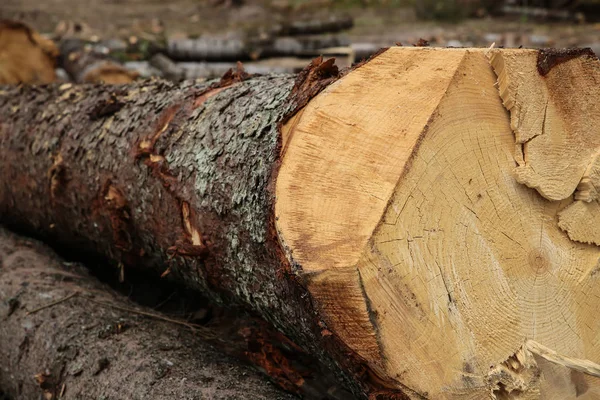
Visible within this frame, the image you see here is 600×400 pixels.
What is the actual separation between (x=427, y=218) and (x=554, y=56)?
0.56 metres

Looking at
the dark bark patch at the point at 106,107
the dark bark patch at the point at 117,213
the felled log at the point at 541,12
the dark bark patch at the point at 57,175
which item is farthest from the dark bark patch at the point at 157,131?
the felled log at the point at 541,12

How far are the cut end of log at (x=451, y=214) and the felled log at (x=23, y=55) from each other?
13.1 feet

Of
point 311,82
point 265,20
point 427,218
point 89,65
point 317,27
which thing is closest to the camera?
point 427,218

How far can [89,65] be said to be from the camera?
227 inches

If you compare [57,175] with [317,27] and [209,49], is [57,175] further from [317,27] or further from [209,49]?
[317,27]

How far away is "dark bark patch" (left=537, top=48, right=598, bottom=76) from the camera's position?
1757 millimetres

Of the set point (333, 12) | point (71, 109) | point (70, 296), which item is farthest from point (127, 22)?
point (70, 296)

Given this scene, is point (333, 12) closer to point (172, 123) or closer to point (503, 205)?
point (172, 123)

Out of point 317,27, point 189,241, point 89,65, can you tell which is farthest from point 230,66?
point 189,241

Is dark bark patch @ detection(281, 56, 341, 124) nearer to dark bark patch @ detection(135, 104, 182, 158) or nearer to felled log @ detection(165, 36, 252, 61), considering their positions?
dark bark patch @ detection(135, 104, 182, 158)

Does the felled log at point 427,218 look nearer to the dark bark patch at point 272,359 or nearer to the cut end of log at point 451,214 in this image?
the cut end of log at point 451,214

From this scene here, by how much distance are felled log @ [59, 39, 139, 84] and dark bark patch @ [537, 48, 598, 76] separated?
→ 373cm

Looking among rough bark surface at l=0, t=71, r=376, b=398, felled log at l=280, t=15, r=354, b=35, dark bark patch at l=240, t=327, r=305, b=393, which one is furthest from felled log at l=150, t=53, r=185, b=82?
dark bark patch at l=240, t=327, r=305, b=393

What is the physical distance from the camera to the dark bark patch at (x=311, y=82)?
1831 millimetres
